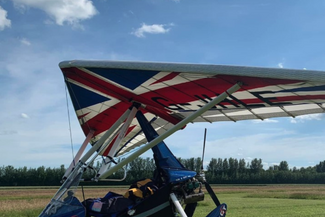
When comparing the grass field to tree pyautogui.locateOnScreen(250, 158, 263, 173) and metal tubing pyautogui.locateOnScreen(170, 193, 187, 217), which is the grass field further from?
tree pyautogui.locateOnScreen(250, 158, 263, 173)

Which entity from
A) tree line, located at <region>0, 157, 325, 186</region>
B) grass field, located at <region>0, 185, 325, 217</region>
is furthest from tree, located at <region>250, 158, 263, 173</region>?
grass field, located at <region>0, 185, 325, 217</region>

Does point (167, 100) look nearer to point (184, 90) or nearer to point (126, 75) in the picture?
point (184, 90)

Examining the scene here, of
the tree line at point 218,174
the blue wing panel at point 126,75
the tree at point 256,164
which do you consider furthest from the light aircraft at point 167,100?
the tree at point 256,164

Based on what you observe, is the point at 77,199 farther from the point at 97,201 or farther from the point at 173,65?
the point at 173,65

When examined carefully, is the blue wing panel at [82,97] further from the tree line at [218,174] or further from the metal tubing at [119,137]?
the tree line at [218,174]

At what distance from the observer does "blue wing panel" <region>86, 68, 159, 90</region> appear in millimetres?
6897

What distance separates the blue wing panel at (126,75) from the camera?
6.90 meters

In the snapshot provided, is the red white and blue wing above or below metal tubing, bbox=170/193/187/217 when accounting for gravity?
above

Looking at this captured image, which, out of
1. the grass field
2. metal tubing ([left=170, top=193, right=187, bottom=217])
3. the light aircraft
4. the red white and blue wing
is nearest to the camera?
the red white and blue wing

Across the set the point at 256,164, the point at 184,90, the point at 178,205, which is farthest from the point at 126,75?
the point at 256,164

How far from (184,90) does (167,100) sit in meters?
1.13

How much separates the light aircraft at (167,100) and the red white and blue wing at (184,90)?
0.5 inches

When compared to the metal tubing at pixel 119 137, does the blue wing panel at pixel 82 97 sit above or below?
above

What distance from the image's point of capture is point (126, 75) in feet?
23.8
